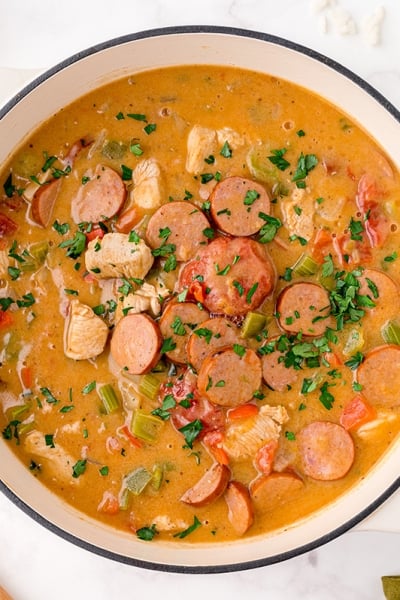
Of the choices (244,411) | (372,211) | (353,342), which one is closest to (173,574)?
(244,411)

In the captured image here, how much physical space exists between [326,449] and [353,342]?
0.49 m

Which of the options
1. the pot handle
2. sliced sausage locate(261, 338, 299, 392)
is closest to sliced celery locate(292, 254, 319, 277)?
sliced sausage locate(261, 338, 299, 392)

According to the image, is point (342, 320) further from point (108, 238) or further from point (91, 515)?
point (91, 515)

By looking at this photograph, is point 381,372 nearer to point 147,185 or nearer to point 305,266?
point 305,266

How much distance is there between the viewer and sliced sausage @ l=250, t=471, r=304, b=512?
11.6 ft

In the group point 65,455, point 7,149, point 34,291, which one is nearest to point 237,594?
point 65,455

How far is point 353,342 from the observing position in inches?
140

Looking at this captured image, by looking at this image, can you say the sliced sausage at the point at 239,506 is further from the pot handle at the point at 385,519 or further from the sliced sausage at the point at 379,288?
the sliced sausage at the point at 379,288

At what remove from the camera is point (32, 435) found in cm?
359

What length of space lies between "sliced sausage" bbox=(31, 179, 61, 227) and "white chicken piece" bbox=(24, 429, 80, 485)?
3.15ft

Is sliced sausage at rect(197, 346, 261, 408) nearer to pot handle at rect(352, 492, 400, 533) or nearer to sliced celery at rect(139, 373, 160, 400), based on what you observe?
sliced celery at rect(139, 373, 160, 400)

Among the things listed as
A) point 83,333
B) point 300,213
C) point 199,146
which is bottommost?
point 83,333

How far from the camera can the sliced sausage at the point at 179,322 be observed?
3.49 meters

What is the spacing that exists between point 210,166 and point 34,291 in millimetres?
964
